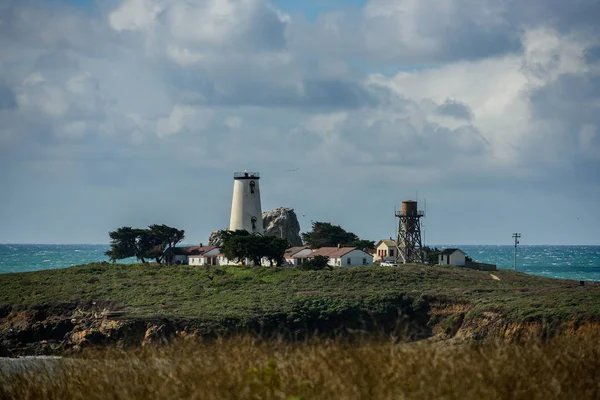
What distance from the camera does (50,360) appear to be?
1744 centimetres

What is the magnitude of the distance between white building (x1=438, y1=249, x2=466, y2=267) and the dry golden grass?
7581 centimetres

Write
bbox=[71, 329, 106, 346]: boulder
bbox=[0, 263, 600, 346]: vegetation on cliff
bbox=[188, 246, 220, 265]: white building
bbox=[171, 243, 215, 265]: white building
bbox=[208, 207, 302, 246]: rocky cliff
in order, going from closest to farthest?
bbox=[71, 329, 106, 346]: boulder, bbox=[0, 263, 600, 346]: vegetation on cliff, bbox=[188, 246, 220, 265]: white building, bbox=[171, 243, 215, 265]: white building, bbox=[208, 207, 302, 246]: rocky cliff

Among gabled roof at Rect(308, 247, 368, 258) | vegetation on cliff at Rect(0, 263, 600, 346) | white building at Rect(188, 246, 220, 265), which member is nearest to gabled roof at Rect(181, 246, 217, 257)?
white building at Rect(188, 246, 220, 265)

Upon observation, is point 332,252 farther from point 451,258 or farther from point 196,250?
point 196,250

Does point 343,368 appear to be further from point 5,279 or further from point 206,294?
point 5,279

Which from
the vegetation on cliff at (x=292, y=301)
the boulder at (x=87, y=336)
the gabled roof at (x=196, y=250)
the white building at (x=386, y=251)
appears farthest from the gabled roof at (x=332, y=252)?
the boulder at (x=87, y=336)

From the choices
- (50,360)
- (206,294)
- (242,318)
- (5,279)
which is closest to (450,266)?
(206,294)

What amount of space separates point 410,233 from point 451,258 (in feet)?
16.9

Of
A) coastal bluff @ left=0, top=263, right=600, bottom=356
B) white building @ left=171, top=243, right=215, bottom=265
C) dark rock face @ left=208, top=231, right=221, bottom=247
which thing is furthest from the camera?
dark rock face @ left=208, top=231, right=221, bottom=247

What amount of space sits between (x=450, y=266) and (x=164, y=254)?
99.5 ft

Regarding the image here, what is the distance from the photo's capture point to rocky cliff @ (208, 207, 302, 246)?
104 meters

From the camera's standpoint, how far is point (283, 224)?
4131 inches

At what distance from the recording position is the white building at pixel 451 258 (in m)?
90.2

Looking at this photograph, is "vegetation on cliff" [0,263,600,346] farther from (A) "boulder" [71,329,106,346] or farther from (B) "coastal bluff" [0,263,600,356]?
(A) "boulder" [71,329,106,346]
